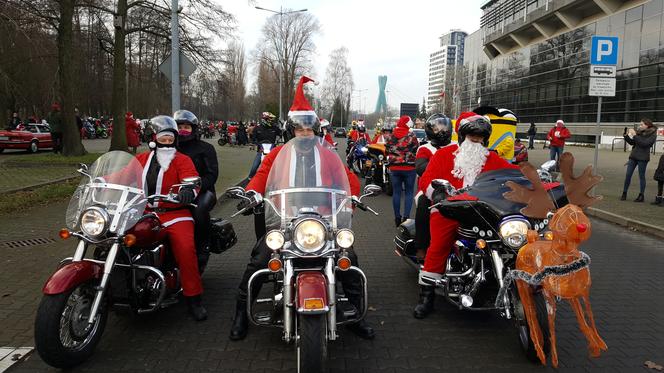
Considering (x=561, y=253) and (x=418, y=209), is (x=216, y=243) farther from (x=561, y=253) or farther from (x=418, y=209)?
(x=561, y=253)

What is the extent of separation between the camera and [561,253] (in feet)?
10.6

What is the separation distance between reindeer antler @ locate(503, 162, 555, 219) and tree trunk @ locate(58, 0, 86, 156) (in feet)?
55.7

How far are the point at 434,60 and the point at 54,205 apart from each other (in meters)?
151

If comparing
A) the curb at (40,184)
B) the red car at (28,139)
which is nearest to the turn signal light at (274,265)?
the curb at (40,184)

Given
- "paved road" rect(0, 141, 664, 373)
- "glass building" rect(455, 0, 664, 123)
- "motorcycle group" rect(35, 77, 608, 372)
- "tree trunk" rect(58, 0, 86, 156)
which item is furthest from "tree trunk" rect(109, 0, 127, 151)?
"glass building" rect(455, 0, 664, 123)

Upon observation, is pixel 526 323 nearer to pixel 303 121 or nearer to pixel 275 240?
pixel 275 240

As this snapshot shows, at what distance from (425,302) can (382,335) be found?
2.27 ft

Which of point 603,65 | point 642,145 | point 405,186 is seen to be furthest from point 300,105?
point 603,65

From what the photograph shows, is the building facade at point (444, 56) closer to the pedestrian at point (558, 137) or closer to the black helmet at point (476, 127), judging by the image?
the pedestrian at point (558, 137)

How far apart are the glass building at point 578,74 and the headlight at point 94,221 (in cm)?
4048

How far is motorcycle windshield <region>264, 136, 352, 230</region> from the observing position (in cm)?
352

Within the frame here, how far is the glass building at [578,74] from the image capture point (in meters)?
36.2

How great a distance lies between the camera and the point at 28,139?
2367 centimetres

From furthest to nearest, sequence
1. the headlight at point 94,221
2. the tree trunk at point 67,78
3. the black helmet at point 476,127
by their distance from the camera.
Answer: the tree trunk at point 67,78, the black helmet at point 476,127, the headlight at point 94,221
